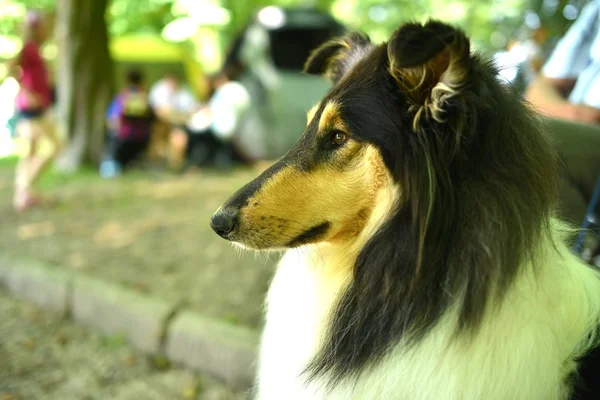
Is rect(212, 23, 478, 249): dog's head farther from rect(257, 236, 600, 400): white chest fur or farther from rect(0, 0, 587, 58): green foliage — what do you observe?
rect(0, 0, 587, 58): green foliage

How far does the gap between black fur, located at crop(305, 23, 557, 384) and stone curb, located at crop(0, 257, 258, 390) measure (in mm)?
1364

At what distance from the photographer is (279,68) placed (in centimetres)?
1059

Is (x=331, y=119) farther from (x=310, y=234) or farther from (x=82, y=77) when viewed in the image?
(x=82, y=77)

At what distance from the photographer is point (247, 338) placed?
9.30 feet

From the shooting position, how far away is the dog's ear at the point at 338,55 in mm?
1925

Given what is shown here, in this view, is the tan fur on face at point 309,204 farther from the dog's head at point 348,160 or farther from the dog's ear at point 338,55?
the dog's ear at point 338,55

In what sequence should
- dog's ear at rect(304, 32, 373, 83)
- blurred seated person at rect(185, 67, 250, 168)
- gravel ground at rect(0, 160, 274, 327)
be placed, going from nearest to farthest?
dog's ear at rect(304, 32, 373, 83) < gravel ground at rect(0, 160, 274, 327) < blurred seated person at rect(185, 67, 250, 168)

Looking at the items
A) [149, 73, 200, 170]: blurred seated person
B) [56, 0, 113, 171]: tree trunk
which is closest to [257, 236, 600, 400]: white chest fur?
[56, 0, 113, 171]: tree trunk

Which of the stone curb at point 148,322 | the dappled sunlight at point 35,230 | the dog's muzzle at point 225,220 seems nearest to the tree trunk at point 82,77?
the dappled sunlight at point 35,230

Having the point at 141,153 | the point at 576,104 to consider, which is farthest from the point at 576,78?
the point at 141,153

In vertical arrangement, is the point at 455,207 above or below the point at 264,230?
above

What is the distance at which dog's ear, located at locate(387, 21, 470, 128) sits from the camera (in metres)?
1.24

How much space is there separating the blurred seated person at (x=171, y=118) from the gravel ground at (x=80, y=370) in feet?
19.8

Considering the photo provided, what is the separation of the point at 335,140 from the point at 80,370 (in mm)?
2165
